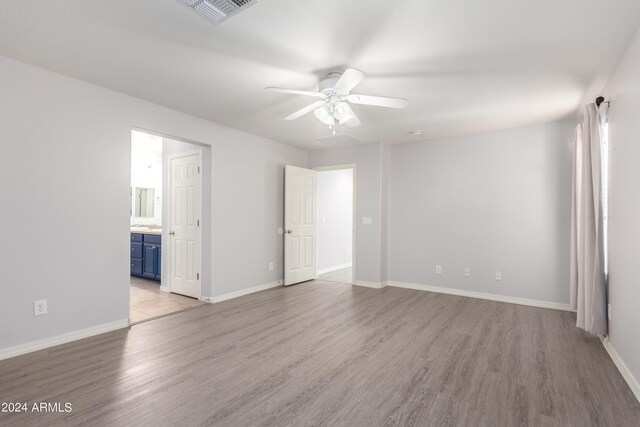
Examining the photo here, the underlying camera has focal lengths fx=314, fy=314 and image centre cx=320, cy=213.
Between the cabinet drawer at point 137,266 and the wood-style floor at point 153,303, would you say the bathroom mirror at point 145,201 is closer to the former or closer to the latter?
the cabinet drawer at point 137,266

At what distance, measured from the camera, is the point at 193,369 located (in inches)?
94.2

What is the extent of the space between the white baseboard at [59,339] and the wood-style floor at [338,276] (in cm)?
340

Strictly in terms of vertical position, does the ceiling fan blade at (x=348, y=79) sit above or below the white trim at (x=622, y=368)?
above

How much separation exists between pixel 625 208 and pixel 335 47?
95.1 inches

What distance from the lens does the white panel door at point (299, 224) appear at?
207 inches

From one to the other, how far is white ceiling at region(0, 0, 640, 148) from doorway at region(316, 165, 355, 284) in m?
3.30

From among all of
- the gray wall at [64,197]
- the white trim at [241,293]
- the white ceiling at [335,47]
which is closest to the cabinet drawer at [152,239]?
the white trim at [241,293]

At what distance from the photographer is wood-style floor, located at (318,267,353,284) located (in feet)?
18.9

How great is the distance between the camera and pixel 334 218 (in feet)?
22.7

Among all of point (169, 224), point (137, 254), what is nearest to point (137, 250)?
point (137, 254)

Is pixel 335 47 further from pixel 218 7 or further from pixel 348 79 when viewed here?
pixel 218 7

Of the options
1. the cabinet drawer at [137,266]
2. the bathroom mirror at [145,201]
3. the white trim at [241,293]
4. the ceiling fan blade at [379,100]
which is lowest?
the white trim at [241,293]

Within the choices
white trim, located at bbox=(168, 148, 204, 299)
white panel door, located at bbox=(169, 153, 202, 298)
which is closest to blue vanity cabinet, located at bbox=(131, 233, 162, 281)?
white trim, located at bbox=(168, 148, 204, 299)

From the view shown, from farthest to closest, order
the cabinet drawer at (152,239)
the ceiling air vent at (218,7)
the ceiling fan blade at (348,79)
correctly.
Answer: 1. the cabinet drawer at (152,239)
2. the ceiling fan blade at (348,79)
3. the ceiling air vent at (218,7)
